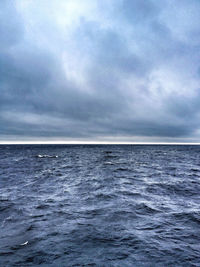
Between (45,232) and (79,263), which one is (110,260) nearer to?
(79,263)

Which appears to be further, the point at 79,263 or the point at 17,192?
the point at 17,192

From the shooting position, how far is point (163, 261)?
748cm

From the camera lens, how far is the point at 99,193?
61.3 ft

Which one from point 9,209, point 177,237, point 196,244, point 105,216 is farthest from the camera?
point 9,209

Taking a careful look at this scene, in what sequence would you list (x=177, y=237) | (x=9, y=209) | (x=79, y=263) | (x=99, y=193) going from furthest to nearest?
(x=99, y=193), (x=9, y=209), (x=177, y=237), (x=79, y=263)

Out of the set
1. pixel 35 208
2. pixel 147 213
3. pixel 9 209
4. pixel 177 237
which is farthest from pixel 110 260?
pixel 9 209

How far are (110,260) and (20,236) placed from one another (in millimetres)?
5025

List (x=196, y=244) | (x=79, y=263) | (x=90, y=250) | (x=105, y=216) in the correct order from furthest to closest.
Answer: (x=105, y=216) → (x=196, y=244) → (x=90, y=250) → (x=79, y=263)

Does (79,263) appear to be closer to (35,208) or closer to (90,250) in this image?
(90,250)

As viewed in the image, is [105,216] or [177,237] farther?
[105,216]

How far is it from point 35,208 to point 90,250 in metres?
7.43

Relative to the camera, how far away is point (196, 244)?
28.9 feet

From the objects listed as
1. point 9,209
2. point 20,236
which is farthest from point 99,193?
point 20,236

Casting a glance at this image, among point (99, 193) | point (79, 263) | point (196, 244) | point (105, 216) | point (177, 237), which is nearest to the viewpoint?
point (79, 263)
